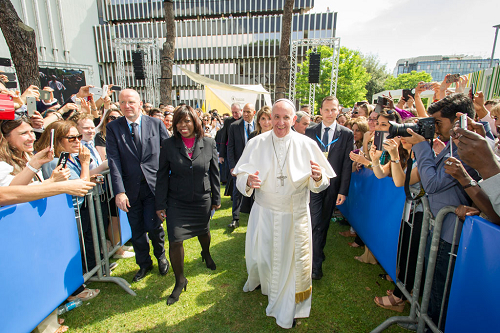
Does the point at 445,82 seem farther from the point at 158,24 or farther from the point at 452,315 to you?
the point at 158,24

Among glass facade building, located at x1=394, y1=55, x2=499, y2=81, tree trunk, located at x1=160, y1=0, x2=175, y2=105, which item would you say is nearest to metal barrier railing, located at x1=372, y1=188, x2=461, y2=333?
tree trunk, located at x1=160, y1=0, x2=175, y2=105

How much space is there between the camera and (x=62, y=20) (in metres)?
35.1

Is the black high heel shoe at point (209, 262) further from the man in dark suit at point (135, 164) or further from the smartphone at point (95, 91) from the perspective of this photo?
the smartphone at point (95, 91)

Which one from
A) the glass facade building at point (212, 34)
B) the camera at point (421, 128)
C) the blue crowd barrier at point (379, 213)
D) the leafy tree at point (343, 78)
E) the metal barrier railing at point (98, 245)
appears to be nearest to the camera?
the camera at point (421, 128)

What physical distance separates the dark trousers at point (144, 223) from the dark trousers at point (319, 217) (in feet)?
6.88

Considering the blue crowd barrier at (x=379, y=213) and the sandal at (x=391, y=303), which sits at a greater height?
the blue crowd barrier at (x=379, y=213)

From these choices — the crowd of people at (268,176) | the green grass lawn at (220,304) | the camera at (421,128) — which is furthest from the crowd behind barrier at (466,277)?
the camera at (421,128)

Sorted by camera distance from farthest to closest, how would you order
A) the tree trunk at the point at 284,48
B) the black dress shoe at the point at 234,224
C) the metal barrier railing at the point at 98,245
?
the tree trunk at the point at 284,48 < the black dress shoe at the point at 234,224 < the metal barrier railing at the point at 98,245

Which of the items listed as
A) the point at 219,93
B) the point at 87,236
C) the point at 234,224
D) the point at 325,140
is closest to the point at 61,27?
the point at 219,93

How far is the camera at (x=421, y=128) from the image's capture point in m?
2.08

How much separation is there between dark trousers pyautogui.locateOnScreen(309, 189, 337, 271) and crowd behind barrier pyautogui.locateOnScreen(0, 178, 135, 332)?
9.20ft

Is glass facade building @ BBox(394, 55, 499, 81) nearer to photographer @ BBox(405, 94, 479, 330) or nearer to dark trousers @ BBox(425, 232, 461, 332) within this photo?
photographer @ BBox(405, 94, 479, 330)

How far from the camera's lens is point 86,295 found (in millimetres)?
3141

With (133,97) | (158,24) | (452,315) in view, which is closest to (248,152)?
(133,97)
